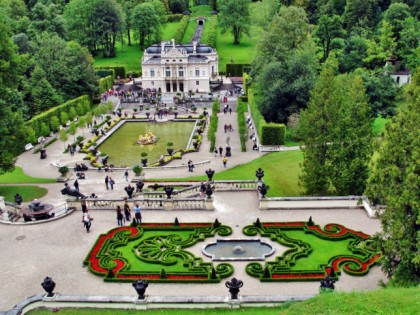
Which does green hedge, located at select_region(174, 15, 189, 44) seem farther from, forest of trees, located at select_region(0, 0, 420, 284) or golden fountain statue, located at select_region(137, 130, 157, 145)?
golden fountain statue, located at select_region(137, 130, 157, 145)

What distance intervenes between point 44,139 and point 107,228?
3706 centimetres

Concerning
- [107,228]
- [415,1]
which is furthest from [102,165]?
[415,1]

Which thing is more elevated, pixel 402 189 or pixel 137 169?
pixel 402 189

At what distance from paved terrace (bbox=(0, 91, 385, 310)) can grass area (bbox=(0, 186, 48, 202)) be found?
0.81 m

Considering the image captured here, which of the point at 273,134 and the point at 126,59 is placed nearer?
the point at 273,134

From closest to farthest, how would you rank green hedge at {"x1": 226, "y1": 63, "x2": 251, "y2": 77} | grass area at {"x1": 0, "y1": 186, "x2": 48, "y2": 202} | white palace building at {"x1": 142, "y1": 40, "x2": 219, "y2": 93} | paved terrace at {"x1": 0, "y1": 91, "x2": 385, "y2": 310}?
paved terrace at {"x1": 0, "y1": 91, "x2": 385, "y2": 310} < grass area at {"x1": 0, "y1": 186, "x2": 48, "y2": 202} < white palace building at {"x1": 142, "y1": 40, "x2": 219, "y2": 93} < green hedge at {"x1": 226, "y1": 63, "x2": 251, "y2": 77}

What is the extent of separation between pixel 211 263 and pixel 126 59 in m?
101

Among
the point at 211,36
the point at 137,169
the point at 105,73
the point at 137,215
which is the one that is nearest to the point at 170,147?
the point at 137,169

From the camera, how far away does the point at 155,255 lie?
27.1 m

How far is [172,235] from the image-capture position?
2956cm

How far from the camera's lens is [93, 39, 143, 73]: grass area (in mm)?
113938

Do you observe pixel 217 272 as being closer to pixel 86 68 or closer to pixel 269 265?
pixel 269 265

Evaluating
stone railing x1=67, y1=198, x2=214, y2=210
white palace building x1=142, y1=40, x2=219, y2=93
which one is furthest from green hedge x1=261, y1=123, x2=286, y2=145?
white palace building x1=142, y1=40, x2=219, y2=93

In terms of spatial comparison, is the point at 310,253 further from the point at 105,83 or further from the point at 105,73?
the point at 105,73
